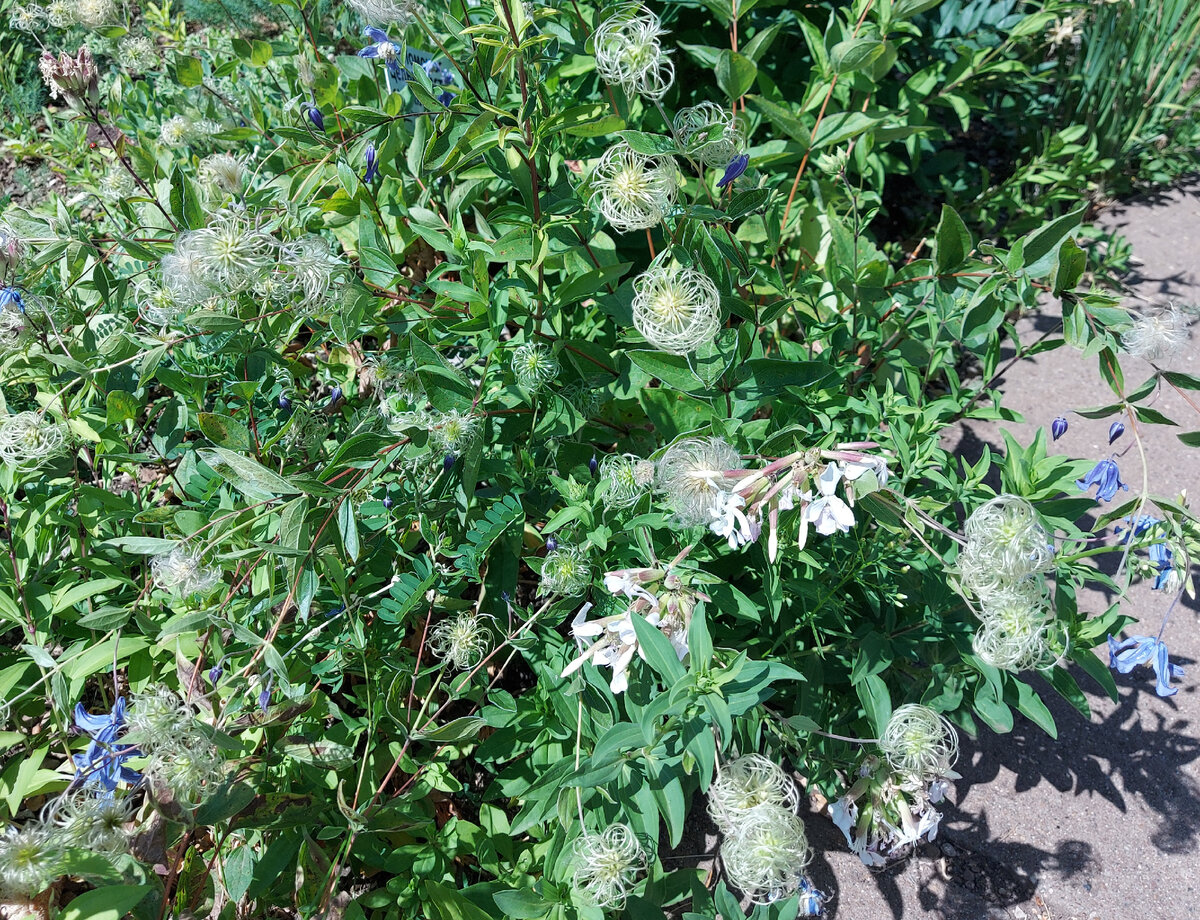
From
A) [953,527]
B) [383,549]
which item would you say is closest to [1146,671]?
[953,527]

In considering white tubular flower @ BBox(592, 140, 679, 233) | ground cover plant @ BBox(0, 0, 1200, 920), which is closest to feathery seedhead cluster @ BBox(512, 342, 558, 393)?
ground cover plant @ BBox(0, 0, 1200, 920)

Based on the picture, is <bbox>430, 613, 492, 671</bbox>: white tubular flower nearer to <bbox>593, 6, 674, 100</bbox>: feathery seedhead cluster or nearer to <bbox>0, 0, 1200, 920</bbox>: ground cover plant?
<bbox>0, 0, 1200, 920</bbox>: ground cover plant

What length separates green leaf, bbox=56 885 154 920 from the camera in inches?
50.8

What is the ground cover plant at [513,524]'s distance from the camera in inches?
59.6

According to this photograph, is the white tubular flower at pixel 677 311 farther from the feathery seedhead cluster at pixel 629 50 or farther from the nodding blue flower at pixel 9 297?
the nodding blue flower at pixel 9 297

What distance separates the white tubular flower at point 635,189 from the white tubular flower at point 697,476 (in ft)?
1.35

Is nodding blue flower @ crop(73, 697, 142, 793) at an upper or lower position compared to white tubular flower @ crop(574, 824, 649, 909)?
upper

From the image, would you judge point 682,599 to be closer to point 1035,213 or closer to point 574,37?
point 574,37

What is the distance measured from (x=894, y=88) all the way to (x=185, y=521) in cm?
278

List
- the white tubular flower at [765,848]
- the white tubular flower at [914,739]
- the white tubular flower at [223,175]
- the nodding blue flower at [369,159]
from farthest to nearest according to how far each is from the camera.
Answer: the white tubular flower at [223,175] < the nodding blue flower at [369,159] < the white tubular flower at [914,739] < the white tubular flower at [765,848]

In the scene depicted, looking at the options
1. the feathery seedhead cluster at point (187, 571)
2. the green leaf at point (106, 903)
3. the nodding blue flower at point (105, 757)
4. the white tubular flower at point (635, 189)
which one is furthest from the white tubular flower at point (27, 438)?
the white tubular flower at point (635, 189)

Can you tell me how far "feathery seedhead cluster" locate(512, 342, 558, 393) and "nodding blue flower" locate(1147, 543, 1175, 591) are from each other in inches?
47.2

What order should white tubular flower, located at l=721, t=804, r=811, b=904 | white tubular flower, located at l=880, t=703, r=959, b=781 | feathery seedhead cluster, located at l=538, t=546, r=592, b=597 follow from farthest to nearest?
feathery seedhead cluster, located at l=538, t=546, r=592, b=597, white tubular flower, located at l=880, t=703, r=959, b=781, white tubular flower, located at l=721, t=804, r=811, b=904

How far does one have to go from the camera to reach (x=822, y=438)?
1.91 m
